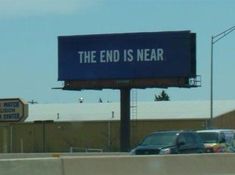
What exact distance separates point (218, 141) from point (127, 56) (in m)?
32.8

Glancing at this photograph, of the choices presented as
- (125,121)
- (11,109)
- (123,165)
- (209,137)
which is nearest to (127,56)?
(125,121)

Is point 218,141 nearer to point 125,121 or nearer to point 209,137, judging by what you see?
point 209,137

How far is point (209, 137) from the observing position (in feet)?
118

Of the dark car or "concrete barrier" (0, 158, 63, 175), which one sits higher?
"concrete barrier" (0, 158, 63, 175)

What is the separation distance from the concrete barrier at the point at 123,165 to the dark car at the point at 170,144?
6.28 meters

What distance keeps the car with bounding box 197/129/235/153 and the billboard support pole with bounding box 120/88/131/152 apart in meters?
30.9

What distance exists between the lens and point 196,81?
6544 centimetres

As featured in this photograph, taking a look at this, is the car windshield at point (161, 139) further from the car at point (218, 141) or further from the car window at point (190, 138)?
the car at point (218, 141)

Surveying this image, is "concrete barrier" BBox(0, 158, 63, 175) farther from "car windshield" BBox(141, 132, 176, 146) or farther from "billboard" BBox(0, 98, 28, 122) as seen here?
"billboard" BBox(0, 98, 28, 122)

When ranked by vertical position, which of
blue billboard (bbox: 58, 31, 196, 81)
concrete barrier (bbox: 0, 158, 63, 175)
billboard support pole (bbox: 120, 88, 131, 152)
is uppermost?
blue billboard (bbox: 58, 31, 196, 81)

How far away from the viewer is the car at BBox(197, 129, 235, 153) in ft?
114

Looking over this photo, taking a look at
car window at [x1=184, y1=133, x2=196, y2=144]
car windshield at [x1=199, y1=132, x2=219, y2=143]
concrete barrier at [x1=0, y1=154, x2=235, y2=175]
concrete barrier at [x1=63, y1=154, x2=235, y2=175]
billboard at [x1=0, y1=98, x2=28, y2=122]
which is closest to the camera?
concrete barrier at [x1=0, y1=154, x2=235, y2=175]

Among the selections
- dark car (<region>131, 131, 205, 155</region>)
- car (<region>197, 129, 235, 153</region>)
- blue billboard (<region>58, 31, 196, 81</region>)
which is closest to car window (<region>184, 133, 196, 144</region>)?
dark car (<region>131, 131, 205, 155</region>)

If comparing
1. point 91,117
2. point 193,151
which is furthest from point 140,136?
A: point 193,151
